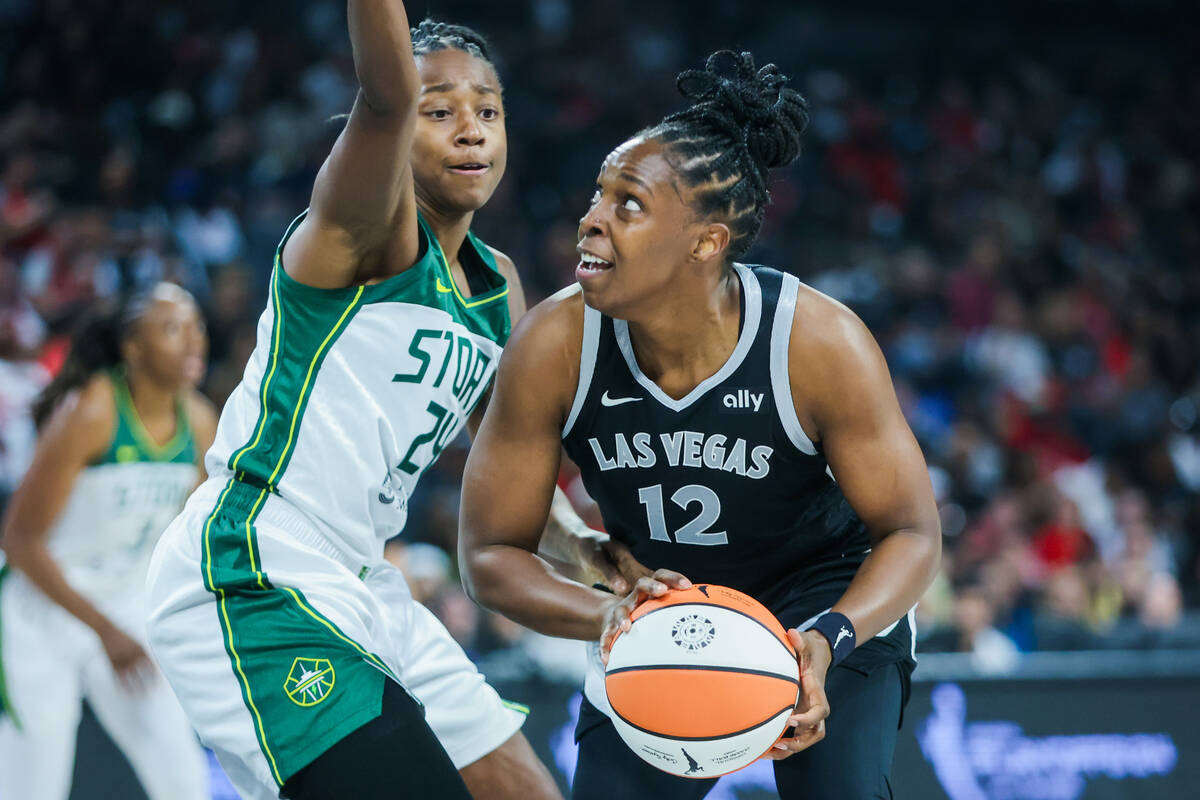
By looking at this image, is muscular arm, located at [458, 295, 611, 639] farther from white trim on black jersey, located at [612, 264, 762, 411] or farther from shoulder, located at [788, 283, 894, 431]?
shoulder, located at [788, 283, 894, 431]

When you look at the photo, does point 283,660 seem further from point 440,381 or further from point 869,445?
point 869,445

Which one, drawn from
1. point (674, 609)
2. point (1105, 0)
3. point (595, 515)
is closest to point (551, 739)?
point (595, 515)

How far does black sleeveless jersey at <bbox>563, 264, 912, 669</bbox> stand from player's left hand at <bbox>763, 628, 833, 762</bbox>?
1.16ft

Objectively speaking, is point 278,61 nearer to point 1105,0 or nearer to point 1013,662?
point 1013,662

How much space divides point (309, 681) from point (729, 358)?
41.5 inches

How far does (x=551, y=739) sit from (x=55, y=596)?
2.10 metres

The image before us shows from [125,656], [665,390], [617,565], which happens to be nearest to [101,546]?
[125,656]

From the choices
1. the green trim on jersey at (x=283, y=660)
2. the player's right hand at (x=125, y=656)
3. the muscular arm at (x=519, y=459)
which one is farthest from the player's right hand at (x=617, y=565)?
the player's right hand at (x=125, y=656)

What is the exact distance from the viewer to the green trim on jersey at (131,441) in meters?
4.39

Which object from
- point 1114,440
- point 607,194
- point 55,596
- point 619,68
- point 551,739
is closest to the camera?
point 607,194

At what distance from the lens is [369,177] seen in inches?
96.0

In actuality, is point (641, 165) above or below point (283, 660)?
above

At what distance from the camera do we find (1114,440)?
9.55 metres

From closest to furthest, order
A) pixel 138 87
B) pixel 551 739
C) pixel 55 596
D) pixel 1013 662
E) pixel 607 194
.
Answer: pixel 607 194, pixel 55 596, pixel 551 739, pixel 1013 662, pixel 138 87
